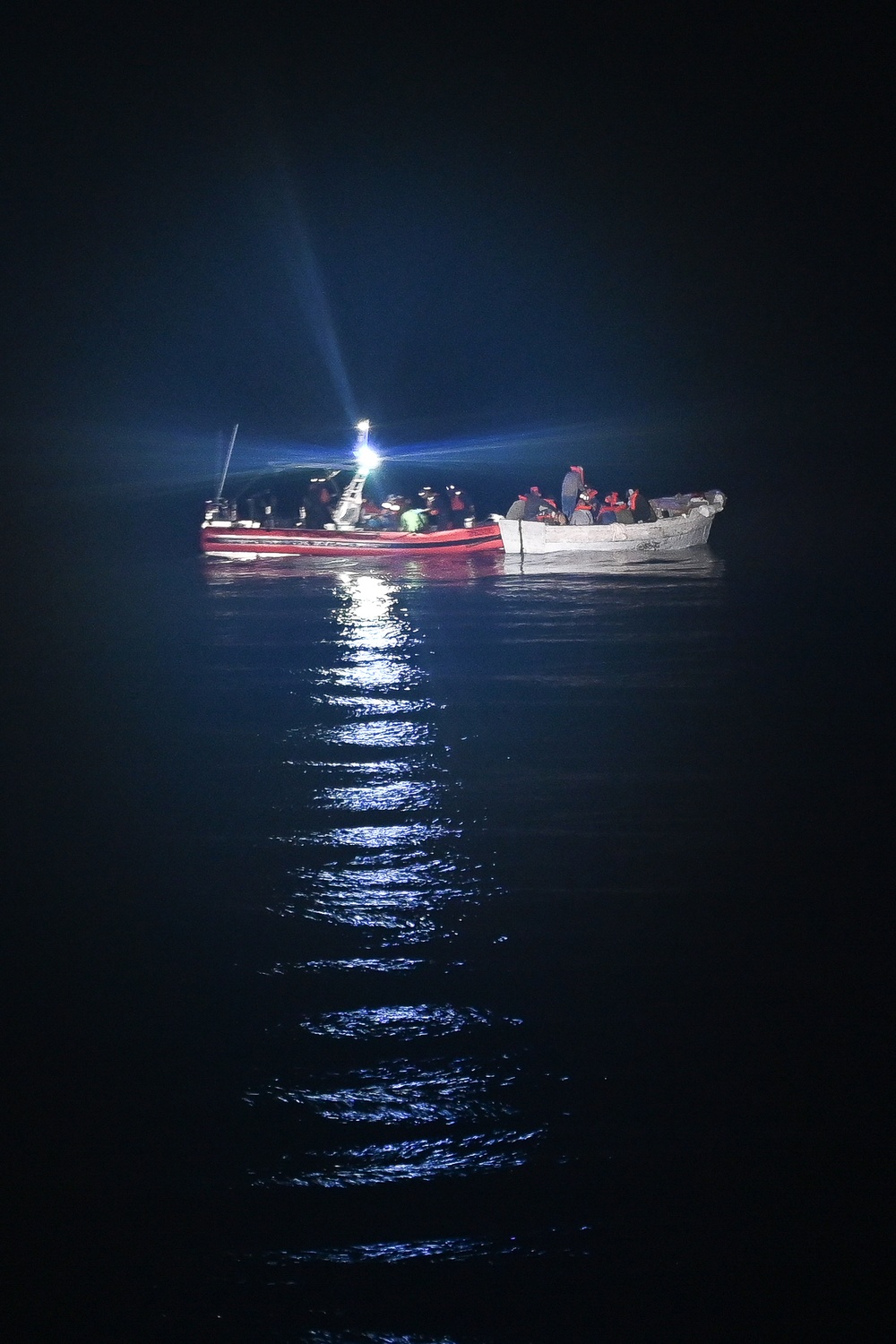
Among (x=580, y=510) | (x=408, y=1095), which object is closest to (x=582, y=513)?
(x=580, y=510)

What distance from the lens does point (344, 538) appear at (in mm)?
23516

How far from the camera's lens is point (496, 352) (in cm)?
7275

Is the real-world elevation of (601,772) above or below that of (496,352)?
below

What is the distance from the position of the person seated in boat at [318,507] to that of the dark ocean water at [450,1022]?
49.9 ft

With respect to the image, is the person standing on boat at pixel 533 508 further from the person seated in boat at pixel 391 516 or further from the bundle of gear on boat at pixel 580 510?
the person seated in boat at pixel 391 516

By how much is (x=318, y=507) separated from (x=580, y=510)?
20.3 ft

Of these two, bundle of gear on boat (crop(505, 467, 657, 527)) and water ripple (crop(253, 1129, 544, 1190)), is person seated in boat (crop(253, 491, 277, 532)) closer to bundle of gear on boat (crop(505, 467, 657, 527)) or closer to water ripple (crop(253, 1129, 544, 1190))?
bundle of gear on boat (crop(505, 467, 657, 527))

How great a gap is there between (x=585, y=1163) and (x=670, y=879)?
2353 mm

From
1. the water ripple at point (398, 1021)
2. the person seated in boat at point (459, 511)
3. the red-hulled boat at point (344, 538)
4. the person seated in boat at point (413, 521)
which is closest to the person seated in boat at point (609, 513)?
the red-hulled boat at point (344, 538)

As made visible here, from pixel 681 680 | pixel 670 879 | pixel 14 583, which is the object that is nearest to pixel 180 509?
pixel 14 583

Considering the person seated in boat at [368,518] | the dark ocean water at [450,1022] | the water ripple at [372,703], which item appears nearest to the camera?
the dark ocean water at [450,1022]

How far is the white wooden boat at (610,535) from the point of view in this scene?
21.8m

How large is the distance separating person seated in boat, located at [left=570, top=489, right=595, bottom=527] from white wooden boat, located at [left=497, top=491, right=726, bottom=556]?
22 cm

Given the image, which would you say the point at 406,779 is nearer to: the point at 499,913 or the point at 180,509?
the point at 499,913
